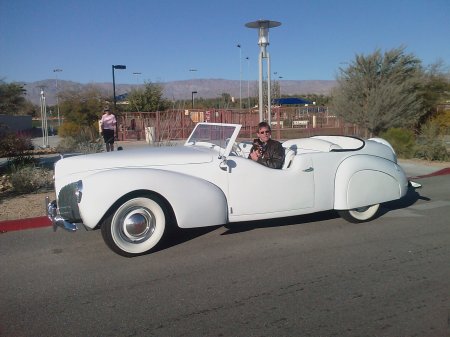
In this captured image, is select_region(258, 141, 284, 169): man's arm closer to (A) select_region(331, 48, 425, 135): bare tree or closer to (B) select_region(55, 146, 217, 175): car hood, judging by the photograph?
(B) select_region(55, 146, 217, 175): car hood

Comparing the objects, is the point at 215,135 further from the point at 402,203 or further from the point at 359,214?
the point at 402,203

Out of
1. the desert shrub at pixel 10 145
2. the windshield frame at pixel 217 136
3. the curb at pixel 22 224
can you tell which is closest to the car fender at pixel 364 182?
the windshield frame at pixel 217 136

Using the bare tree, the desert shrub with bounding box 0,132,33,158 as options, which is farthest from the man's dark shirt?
the bare tree

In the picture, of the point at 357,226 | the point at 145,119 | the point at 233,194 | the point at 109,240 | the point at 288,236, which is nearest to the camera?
the point at 109,240

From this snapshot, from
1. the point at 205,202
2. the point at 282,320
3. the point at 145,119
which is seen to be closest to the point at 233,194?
the point at 205,202

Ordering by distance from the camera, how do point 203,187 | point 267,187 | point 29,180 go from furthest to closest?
point 29,180
point 267,187
point 203,187

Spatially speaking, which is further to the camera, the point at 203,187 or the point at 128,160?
the point at 128,160

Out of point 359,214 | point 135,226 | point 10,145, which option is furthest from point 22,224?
point 10,145

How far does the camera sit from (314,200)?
18.1ft

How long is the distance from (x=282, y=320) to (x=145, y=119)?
19854 millimetres

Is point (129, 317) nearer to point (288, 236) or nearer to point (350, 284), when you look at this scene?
point (350, 284)

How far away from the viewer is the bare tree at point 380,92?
15445mm

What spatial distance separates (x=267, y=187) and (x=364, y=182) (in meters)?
1.44

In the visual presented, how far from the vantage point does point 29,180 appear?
8172 millimetres
